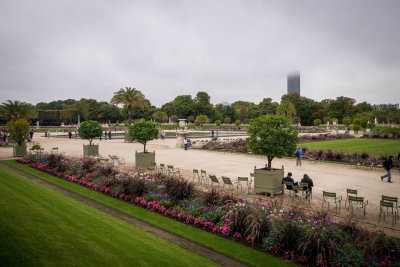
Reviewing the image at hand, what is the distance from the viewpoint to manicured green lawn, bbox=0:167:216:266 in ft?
15.4

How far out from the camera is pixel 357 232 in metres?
7.16

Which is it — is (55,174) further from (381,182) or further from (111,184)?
(381,182)

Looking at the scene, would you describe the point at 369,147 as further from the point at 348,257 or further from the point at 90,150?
the point at 90,150

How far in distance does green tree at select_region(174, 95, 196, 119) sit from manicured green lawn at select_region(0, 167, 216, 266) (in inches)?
4080

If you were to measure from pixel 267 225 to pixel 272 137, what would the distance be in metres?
5.24

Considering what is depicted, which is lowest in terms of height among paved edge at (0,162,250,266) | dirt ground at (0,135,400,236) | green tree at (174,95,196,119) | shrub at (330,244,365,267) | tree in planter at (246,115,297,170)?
paved edge at (0,162,250,266)

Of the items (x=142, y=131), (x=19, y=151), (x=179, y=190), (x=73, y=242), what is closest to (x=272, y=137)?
(x=179, y=190)

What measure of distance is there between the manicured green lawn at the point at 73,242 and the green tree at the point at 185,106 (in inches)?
4080

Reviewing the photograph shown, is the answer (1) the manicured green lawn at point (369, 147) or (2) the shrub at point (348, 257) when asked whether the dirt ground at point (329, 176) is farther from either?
(1) the manicured green lawn at point (369, 147)

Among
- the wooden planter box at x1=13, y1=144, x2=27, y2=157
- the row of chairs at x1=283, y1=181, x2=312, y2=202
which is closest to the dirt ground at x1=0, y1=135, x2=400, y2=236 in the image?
the row of chairs at x1=283, y1=181, x2=312, y2=202

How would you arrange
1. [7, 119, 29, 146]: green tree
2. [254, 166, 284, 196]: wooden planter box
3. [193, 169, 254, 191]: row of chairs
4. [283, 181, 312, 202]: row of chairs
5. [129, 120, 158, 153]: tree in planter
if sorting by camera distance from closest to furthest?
1. [283, 181, 312, 202]: row of chairs
2. [254, 166, 284, 196]: wooden planter box
3. [193, 169, 254, 191]: row of chairs
4. [129, 120, 158, 153]: tree in planter
5. [7, 119, 29, 146]: green tree

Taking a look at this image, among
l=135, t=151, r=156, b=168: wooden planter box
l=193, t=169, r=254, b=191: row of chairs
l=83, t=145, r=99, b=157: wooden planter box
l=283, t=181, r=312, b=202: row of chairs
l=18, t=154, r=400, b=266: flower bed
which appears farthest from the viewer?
l=83, t=145, r=99, b=157: wooden planter box

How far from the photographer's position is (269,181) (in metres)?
11.7

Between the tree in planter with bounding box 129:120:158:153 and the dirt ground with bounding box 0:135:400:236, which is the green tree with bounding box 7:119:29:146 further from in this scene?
the tree in planter with bounding box 129:120:158:153
